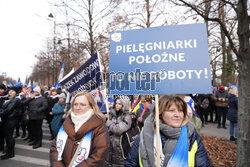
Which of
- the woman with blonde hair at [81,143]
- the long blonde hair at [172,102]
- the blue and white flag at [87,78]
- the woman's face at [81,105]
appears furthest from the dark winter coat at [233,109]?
the woman's face at [81,105]

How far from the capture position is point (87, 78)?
373 cm

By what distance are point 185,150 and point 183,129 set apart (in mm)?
208

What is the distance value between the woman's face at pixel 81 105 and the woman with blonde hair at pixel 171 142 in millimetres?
912

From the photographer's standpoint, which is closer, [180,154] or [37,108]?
[180,154]

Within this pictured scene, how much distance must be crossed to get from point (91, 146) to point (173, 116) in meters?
1.09

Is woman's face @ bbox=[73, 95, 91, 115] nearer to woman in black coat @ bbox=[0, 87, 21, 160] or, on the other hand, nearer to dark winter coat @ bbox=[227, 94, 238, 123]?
woman in black coat @ bbox=[0, 87, 21, 160]

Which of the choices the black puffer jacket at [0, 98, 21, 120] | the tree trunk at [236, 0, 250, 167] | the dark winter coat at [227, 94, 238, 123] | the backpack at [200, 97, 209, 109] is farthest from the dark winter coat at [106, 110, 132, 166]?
the backpack at [200, 97, 209, 109]

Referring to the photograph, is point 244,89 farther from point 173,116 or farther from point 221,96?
point 221,96

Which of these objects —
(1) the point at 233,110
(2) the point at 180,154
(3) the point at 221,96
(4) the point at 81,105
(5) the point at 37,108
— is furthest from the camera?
(3) the point at 221,96

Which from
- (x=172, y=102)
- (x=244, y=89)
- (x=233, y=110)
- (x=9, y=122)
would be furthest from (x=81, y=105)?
(x=233, y=110)

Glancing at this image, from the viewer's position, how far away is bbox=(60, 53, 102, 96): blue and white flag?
3641mm

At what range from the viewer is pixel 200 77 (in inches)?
74.6

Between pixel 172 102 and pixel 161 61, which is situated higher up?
pixel 161 61

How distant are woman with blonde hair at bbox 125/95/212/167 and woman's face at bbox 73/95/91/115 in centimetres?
91
